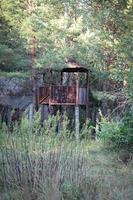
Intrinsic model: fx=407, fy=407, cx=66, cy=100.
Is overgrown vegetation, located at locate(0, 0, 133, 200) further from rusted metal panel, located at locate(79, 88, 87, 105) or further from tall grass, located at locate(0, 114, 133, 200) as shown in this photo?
rusted metal panel, located at locate(79, 88, 87, 105)

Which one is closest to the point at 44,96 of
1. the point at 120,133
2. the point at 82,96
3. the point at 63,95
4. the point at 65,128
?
the point at 63,95

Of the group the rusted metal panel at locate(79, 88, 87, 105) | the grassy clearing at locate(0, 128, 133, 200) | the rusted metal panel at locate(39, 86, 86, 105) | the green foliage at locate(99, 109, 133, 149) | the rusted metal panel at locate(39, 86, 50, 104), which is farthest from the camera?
the rusted metal panel at locate(39, 86, 50, 104)

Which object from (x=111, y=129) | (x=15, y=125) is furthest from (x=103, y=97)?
(x=15, y=125)

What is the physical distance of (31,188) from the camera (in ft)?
20.0

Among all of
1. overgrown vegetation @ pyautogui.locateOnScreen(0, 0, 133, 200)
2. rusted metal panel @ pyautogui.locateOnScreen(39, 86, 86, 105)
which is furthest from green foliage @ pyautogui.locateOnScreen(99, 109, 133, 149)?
rusted metal panel @ pyautogui.locateOnScreen(39, 86, 86, 105)

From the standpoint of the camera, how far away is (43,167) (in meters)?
6.04

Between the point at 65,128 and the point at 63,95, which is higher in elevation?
the point at 65,128

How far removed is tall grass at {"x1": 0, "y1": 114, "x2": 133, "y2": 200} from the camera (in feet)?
19.8

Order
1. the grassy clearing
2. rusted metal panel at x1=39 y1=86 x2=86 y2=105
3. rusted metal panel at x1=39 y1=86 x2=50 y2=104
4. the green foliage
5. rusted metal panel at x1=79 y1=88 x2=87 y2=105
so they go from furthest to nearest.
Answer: rusted metal panel at x1=39 y1=86 x2=50 y2=104 < rusted metal panel at x1=79 y1=88 x2=87 y2=105 < rusted metal panel at x1=39 y1=86 x2=86 y2=105 < the green foliage < the grassy clearing

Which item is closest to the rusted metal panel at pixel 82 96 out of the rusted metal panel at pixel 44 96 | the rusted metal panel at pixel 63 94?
the rusted metal panel at pixel 63 94

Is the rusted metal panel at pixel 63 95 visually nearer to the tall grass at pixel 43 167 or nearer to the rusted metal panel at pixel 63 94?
the rusted metal panel at pixel 63 94

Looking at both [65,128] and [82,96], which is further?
[82,96]

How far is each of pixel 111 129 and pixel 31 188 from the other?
7.75 meters

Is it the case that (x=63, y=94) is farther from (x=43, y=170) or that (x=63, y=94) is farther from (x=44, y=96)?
(x=43, y=170)
